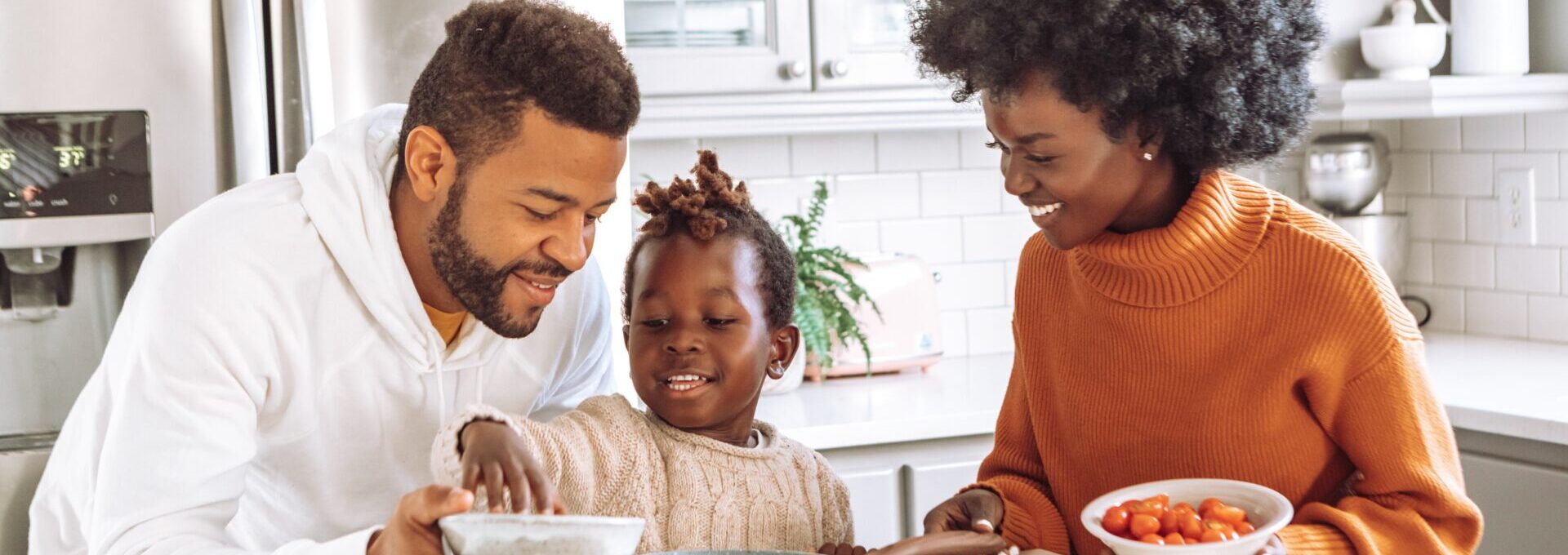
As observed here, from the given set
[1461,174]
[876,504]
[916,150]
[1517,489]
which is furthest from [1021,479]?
[1461,174]

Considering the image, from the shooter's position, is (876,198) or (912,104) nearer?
(912,104)

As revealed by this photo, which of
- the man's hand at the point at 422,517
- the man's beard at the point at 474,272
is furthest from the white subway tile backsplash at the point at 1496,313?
the man's hand at the point at 422,517

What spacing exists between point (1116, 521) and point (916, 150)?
2069mm

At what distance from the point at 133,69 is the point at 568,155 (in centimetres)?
78

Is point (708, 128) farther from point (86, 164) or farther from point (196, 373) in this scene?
point (196, 373)

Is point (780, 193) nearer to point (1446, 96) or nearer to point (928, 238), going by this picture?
point (928, 238)

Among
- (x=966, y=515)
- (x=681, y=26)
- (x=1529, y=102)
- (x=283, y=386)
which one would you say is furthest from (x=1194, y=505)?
(x=1529, y=102)

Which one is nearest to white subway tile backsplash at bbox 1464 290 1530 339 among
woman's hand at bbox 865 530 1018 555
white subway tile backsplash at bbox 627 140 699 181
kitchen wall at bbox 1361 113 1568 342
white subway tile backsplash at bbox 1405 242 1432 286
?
kitchen wall at bbox 1361 113 1568 342

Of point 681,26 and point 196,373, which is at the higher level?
point 681,26

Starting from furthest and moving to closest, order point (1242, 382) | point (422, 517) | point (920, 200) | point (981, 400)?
1. point (920, 200)
2. point (981, 400)
3. point (1242, 382)
4. point (422, 517)

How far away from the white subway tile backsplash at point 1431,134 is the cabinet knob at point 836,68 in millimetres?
1372

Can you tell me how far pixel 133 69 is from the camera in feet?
6.18

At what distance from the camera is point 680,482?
1532 millimetres

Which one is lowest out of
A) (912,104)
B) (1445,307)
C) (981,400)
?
(981,400)
